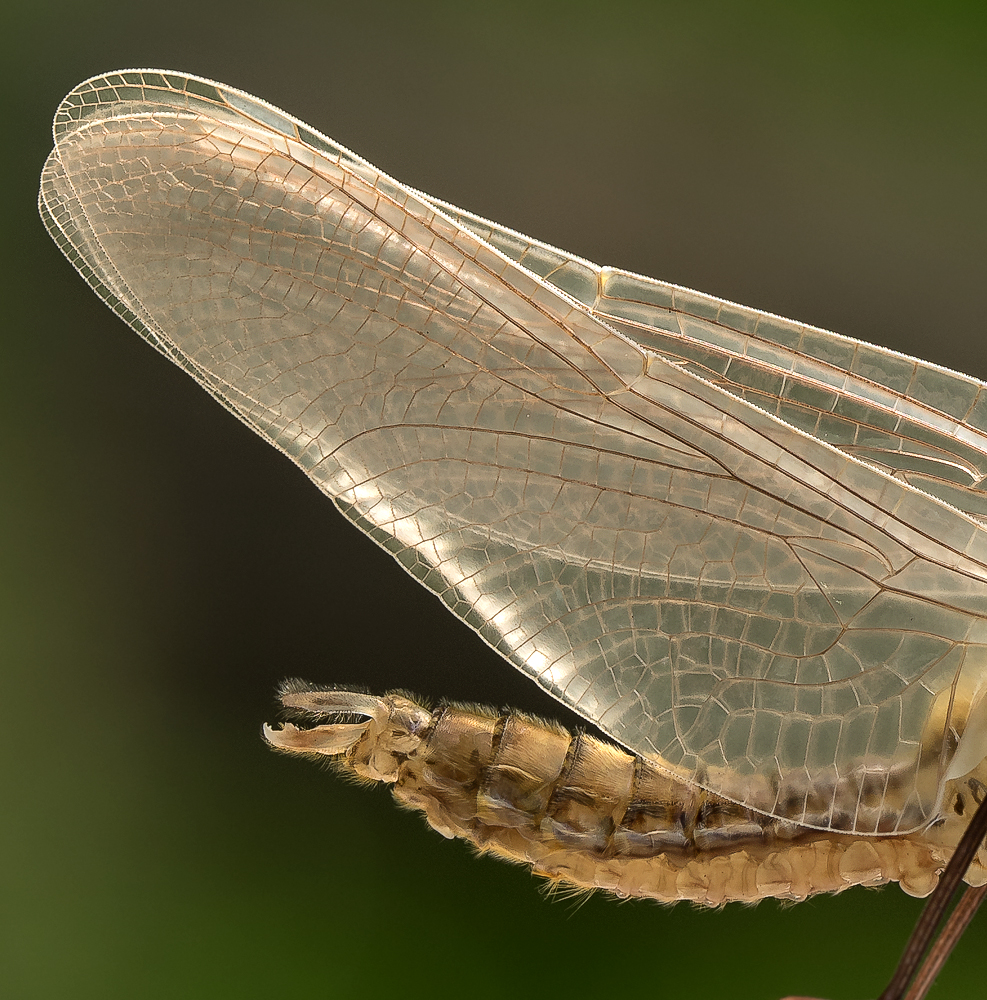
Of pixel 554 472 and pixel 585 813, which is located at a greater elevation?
pixel 554 472

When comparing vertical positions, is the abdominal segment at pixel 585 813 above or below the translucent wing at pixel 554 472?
below

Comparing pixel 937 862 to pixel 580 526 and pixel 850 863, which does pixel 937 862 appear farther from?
pixel 580 526

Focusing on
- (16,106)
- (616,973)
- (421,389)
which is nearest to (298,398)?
(421,389)

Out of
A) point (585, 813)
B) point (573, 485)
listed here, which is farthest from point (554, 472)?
point (585, 813)

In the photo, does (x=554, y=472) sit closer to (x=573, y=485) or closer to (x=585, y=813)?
(x=573, y=485)

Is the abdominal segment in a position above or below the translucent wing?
below
